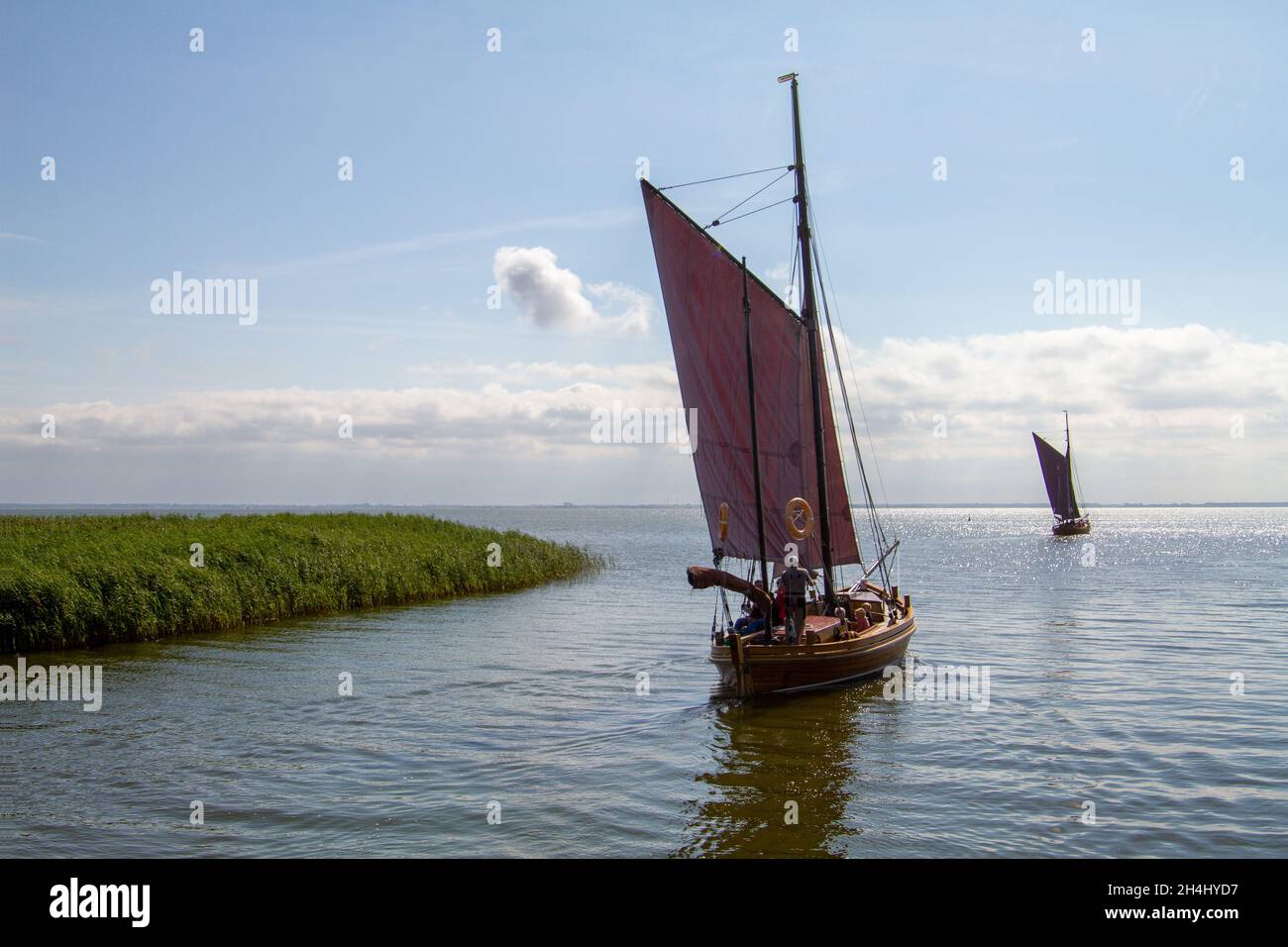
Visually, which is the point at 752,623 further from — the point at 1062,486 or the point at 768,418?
the point at 1062,486

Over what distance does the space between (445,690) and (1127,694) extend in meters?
15.1

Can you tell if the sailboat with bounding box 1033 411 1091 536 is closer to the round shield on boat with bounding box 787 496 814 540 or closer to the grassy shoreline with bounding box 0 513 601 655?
the grassy shoreline with bounding box 0 513 601 655

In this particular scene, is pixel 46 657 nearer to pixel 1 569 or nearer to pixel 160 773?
pixel 1 569

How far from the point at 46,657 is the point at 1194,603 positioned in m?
41.5

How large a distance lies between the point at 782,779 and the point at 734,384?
10.4m

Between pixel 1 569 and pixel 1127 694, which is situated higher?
pixel 1 569

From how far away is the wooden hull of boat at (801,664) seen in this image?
20.5 m

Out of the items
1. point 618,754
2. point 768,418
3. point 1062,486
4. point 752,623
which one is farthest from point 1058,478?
point 618,754

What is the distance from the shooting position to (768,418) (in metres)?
24.3

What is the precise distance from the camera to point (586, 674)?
80.4 ft
